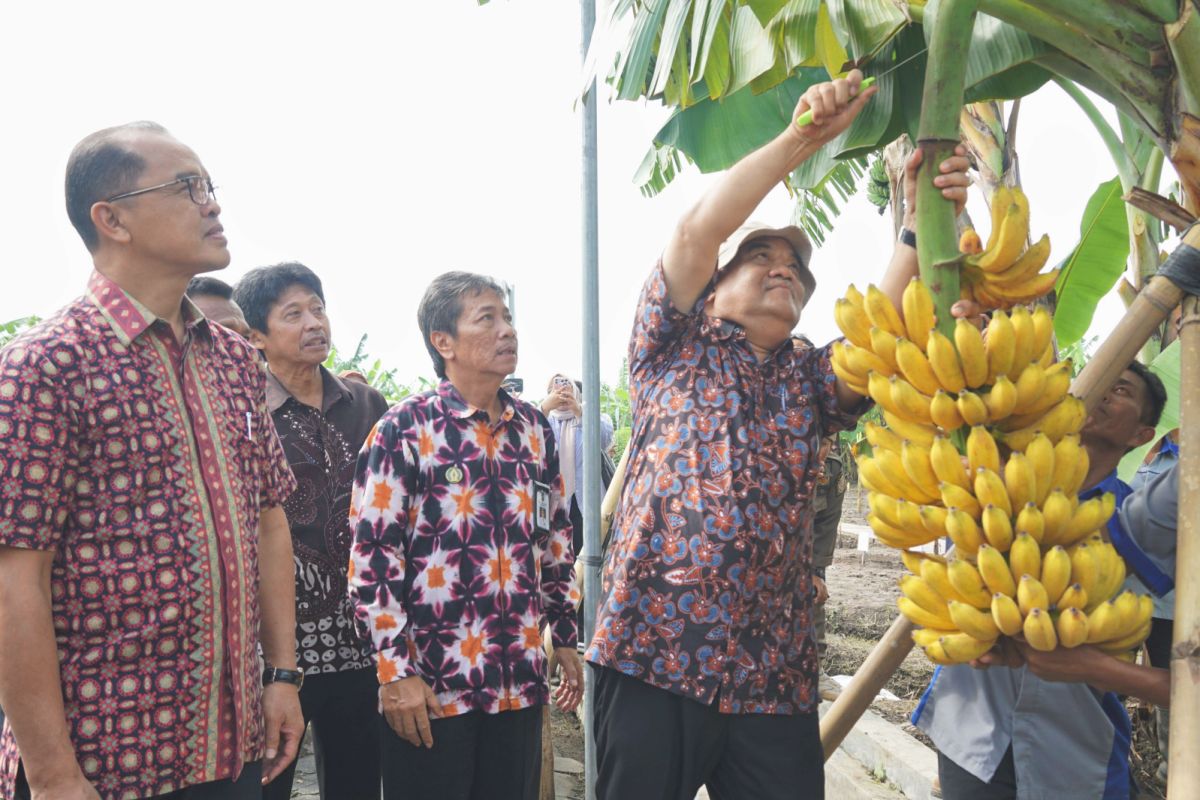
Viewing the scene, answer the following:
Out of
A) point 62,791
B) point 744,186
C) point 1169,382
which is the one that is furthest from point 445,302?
point 1169,382

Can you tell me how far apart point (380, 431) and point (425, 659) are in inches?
24.7

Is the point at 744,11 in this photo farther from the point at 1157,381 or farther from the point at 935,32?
the point at 1157,381

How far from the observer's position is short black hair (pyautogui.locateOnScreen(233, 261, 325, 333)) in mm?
3148

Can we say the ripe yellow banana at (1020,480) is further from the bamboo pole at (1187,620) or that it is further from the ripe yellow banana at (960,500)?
the bamboo pole at (1187,620)

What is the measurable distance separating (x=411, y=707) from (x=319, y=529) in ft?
2.55

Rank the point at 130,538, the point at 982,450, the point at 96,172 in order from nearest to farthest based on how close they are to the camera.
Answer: the point at 982,450 → the point at 130,538 → the point at 96,172

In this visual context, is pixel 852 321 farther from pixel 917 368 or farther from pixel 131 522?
pixel 131 522

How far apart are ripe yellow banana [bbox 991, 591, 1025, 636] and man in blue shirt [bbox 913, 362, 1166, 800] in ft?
2.68

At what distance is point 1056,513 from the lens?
1.50 metres

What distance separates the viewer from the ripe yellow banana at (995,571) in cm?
148

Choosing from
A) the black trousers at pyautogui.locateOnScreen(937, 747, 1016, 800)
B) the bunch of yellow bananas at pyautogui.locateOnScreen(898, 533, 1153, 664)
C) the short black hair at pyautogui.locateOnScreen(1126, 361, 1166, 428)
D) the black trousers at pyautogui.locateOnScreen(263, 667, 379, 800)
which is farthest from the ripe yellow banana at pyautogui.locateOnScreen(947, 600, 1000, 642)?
the black trousers at pyautogui.locateOnScreen(263, 667, 379, 800)

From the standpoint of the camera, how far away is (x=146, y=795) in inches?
66.8

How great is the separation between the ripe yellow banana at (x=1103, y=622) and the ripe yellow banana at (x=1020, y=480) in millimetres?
204

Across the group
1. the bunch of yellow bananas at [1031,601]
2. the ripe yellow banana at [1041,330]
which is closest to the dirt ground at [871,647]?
the bunch of yellow bananas at [1031,601]
